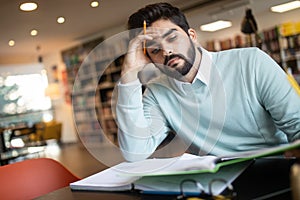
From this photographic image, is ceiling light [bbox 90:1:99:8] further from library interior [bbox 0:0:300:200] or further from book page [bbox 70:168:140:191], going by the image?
book page [bbox 70:168:140:191]

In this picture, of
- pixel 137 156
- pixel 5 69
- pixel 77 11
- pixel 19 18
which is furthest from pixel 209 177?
pixel 5 69

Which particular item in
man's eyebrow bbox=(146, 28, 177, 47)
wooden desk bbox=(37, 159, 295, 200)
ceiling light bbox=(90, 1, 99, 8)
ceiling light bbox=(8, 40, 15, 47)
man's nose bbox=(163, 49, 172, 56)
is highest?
ceiling light bbox=(90, 1, 99, 8)

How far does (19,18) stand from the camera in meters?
3.75

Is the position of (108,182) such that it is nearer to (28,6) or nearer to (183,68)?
(183,68)

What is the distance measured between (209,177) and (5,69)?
4605mm

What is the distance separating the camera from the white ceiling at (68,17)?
3418mm

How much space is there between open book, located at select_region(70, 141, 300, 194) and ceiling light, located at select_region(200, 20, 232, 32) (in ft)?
14.1

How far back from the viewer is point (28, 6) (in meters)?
3.54

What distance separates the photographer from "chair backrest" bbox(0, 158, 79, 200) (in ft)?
3.40

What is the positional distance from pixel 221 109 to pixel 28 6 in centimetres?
318

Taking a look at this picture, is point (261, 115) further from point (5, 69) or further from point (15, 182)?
point (5, 69)

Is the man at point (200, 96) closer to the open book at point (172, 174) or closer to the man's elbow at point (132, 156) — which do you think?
the man's elbow at point (132, 156)

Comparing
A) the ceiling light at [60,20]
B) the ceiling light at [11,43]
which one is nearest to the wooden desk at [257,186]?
the ceiling light at [60,20]

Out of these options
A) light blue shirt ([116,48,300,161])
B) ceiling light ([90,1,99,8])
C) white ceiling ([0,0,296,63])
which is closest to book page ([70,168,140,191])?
light blue shirt ([116,48,300,161])
